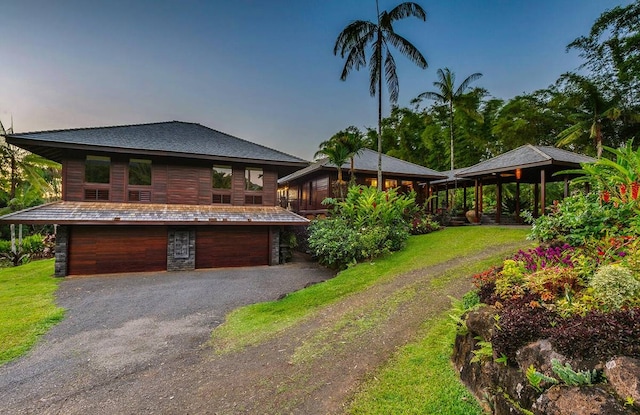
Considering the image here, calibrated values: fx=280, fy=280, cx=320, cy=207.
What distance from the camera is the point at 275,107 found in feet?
59.6

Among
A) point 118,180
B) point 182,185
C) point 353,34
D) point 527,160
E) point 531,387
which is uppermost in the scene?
point 353,34

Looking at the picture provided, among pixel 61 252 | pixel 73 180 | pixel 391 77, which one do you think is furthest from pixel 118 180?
pixel 391 77

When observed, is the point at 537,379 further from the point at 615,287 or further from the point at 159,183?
the point at 159,183

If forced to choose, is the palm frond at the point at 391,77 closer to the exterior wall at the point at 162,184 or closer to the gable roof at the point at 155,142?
the gable roof at the point at 155,142

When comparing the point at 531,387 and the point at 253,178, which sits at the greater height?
the point at 253,178

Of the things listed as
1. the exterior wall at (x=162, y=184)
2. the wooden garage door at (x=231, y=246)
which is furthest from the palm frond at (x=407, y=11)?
the wooden garage door at (x=231, y=246)

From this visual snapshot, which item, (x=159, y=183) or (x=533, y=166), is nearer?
(x=159, y=183)

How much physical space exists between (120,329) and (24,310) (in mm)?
3222

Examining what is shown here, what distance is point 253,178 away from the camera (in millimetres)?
14195

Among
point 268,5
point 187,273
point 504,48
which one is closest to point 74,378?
point 187,273

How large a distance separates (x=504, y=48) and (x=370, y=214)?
12092 millimetres

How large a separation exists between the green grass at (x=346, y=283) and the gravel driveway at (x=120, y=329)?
1.90 feet

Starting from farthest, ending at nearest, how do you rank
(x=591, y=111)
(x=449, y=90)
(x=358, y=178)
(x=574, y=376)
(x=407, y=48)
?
(x=449, y=90) < (x=591, y=111) < (x=358, y=178) < (x=407, y=48) < (x=574, y=376)

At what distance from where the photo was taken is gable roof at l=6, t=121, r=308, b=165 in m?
10.8
